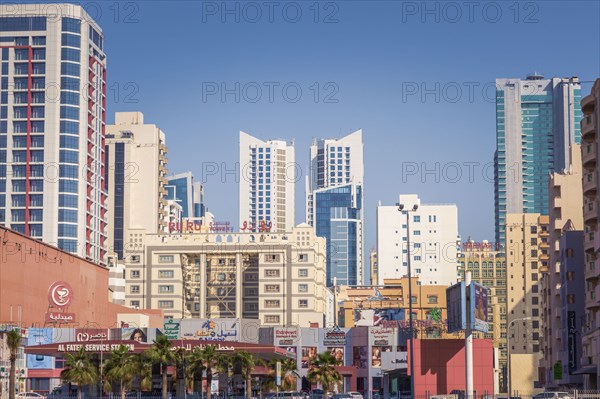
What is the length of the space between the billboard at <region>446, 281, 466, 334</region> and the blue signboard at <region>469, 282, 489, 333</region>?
0.74 m

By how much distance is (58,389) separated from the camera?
13900 centimetres

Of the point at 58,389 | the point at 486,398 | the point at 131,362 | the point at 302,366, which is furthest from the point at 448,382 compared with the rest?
the point at 302,366

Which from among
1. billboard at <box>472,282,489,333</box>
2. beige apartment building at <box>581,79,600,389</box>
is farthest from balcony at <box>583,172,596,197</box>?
billboard at <box>472,282,489,333</box>

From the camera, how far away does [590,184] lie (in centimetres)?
11725

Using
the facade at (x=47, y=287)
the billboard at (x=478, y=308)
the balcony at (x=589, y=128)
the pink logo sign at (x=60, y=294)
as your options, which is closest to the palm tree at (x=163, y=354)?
the billboard at (x=478, y=308)

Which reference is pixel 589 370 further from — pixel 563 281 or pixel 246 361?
pixel 246 361

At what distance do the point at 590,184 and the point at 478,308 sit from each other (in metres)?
27.9

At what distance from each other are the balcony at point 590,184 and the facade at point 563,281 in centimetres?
1895

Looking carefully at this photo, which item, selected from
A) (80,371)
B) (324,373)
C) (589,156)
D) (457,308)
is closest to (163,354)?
(80,371)

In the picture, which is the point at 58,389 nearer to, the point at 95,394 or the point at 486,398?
the point at 95,394

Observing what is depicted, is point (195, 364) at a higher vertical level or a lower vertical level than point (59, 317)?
lower

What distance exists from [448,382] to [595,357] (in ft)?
56.1

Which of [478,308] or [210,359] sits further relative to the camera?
[210,359]

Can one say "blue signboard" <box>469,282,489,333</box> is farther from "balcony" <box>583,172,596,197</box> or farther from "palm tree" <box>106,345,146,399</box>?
"palm tree" <box>106,345,146,399</box>
